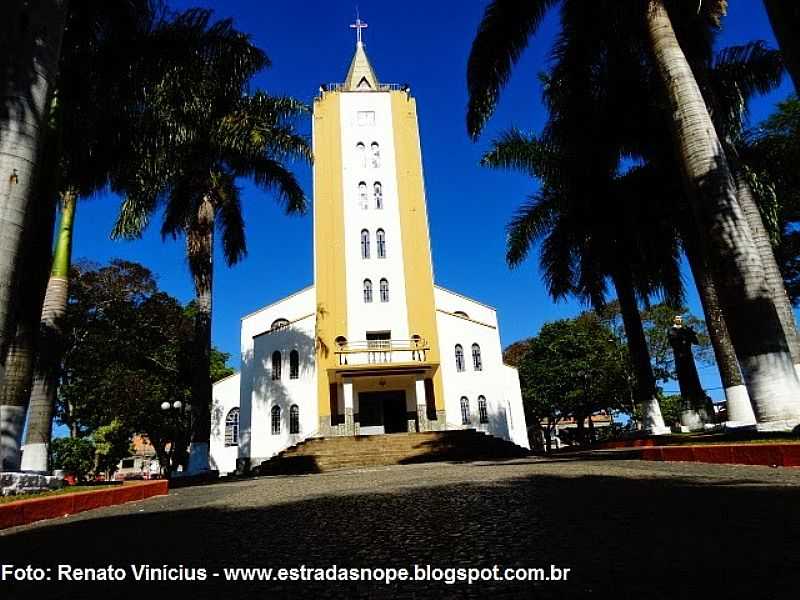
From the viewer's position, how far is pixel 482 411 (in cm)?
2428

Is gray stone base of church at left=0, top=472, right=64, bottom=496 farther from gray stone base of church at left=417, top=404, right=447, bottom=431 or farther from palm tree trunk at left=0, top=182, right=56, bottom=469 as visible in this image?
gray stone base of church at left=417, top=404, right=447, bottom=431

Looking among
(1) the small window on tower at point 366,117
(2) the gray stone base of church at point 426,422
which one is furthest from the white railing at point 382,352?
(1) the small window on tower at point 366,117

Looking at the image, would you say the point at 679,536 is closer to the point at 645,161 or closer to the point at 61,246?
the point at 61,246

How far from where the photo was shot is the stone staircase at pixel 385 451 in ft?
55.5

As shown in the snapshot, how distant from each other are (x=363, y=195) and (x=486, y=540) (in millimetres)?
23806

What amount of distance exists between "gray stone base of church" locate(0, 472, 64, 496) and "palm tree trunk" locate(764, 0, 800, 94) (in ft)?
33.0

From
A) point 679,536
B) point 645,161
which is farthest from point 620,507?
point 645,161

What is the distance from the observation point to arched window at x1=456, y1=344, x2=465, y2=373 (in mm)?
24750

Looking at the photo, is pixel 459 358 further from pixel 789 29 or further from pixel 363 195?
pixel 789 29

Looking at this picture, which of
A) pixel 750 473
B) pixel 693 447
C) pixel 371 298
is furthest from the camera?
pixel 371 298

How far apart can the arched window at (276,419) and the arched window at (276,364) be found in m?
1.41

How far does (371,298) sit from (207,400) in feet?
36.1

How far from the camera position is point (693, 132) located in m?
7.77

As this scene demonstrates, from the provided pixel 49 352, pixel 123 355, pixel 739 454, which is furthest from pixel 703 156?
pixel 123 355
